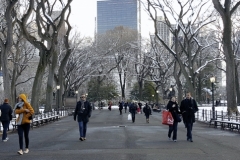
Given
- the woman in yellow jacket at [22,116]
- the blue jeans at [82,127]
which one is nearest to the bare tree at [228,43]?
the blue jeans at [82,127]

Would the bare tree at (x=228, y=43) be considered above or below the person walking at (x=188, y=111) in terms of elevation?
above

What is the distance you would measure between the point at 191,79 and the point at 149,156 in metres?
33.2

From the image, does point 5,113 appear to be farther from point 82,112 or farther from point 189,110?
point 189,110

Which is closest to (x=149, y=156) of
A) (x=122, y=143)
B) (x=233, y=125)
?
(x=122, y=143)

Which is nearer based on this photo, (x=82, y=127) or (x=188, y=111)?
(x=188, y=111)

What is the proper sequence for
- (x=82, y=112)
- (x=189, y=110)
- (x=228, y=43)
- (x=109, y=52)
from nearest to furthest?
(x=189, y=110)
(x=82, y=112)
(x=228, y=43)
(x=109, y=52)

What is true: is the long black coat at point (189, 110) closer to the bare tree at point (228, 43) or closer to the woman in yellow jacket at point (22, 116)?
the woman in yellow jacket at point (22, 116)

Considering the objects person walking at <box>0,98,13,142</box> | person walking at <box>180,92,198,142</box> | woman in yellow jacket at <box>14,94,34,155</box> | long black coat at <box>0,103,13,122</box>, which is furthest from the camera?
long black coat at <box>0,103,13,122</box>

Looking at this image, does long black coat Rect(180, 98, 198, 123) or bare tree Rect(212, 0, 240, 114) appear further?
bare tree Rect(212, 0, 240, 114)

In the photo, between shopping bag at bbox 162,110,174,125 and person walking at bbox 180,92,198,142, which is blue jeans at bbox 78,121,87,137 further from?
person walking at bbox 180,92,198,142

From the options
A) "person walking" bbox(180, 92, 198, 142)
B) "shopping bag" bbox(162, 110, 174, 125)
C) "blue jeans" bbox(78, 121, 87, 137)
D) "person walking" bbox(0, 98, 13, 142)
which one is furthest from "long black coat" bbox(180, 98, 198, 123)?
"person walking" bbox(0, 98, 13, 142)

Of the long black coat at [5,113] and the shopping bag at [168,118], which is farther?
the long black coat at [5,113]

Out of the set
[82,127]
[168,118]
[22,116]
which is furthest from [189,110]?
[22,116]

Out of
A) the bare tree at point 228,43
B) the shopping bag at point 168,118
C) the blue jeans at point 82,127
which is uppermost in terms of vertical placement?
the bare tree at point 228,43
